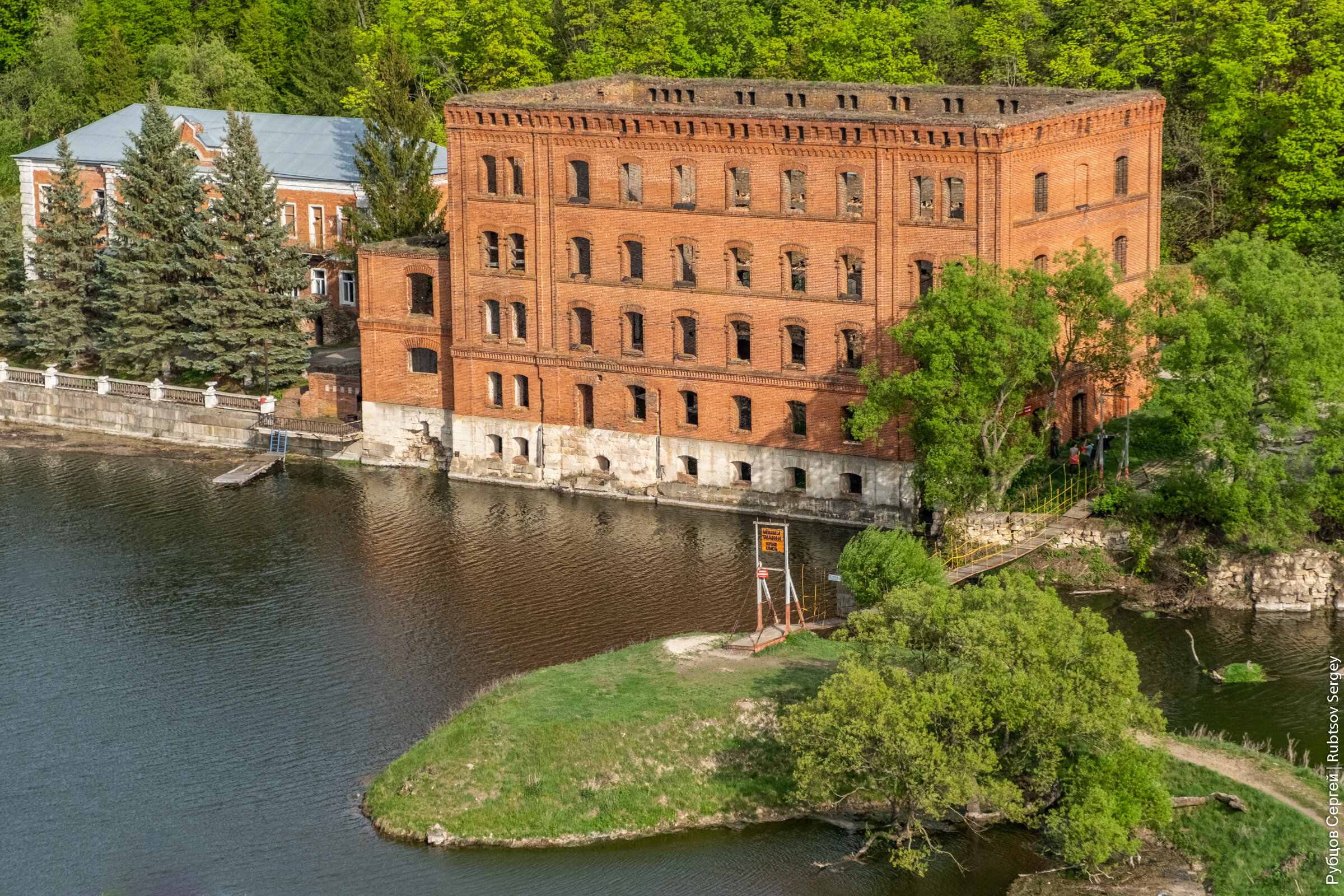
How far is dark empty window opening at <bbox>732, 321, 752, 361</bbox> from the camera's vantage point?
70312 millimetres

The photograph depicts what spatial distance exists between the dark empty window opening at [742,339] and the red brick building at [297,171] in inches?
873

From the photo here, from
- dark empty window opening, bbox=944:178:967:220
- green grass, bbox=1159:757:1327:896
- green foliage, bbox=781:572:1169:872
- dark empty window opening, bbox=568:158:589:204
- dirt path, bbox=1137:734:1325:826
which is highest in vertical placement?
dark empty window opening, bbox=568:158:589:204

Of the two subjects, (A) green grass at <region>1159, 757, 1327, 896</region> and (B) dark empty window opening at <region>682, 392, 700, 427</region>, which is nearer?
(A) green grass at <region>1159, 757, 1327, 896</region>

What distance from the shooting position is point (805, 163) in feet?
223

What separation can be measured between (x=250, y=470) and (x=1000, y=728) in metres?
38.9

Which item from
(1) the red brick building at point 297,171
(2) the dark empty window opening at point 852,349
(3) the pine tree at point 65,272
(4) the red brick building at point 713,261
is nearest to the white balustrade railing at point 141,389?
(3) the pine tree at point 65,272

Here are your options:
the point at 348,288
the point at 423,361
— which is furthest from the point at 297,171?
the point at 423,361

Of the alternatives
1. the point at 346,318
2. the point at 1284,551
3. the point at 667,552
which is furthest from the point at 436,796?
the point at 346,318

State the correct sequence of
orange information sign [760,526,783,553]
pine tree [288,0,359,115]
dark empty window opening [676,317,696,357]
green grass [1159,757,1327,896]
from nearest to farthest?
green grass [1159,757,1327,896] → orange information sign [760,526,783,553] → dark empty window opening [676,317,696,357] → pine tree [288,0,359,115]

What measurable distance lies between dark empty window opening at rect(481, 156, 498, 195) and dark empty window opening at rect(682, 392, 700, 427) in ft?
32.2

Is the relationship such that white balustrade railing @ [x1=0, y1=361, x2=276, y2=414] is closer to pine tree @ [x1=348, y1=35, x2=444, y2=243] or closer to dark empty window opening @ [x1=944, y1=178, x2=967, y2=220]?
pine tree @ [x1=348, y1=35, x2=444, y2=243]

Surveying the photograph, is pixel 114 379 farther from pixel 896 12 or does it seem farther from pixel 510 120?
pixel 896 12

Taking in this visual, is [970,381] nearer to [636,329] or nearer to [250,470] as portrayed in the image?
[636,329]

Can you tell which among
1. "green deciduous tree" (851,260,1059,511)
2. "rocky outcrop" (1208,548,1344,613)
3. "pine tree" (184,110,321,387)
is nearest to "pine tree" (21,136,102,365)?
"pine tree" (184,110,321,387)
